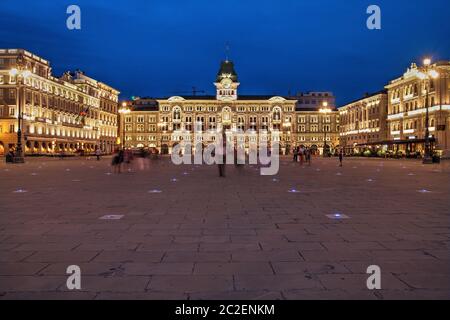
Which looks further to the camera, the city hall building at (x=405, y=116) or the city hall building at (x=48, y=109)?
the city hall building at (x=48, y=109)

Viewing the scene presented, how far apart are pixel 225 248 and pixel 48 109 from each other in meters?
81.2

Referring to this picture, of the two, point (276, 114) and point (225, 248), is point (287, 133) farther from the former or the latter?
point (225, 248)

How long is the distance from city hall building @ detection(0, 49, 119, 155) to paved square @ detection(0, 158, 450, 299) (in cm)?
4929

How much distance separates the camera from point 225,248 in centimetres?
605

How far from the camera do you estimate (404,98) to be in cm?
8000

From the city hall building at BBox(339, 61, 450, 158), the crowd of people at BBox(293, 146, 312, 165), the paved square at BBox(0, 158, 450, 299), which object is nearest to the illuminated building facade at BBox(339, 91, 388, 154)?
the city hall building at BBox(339, 61, 450, 158)

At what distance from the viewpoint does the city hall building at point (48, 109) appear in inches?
2741

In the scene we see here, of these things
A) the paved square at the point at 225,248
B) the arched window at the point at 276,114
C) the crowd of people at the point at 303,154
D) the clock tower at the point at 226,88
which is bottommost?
the paved square at the point at 225,248

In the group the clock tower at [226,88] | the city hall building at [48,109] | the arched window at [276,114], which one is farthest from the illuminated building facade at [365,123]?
the city hall building at [48,109]

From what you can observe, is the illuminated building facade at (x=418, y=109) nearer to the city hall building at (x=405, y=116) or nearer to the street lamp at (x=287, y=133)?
the city hall building at (x=405, y=116)

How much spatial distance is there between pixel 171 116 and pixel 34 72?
5228cm

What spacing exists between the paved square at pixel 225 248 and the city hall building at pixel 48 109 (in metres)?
49.3

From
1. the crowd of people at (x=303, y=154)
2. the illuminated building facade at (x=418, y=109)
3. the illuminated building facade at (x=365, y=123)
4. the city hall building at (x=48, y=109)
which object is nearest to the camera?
the crowd of people at (x=303, y=154)
